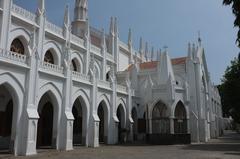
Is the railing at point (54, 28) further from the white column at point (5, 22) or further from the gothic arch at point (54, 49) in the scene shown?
the white column at point (5, 22)

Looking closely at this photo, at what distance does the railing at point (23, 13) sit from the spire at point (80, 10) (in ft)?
62.3

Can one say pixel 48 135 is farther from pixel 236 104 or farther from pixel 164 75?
pixel 236 104

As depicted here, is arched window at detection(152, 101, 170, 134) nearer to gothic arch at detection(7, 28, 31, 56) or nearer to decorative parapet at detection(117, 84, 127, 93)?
decorative parapet at detection(117, 84, 127, 93)

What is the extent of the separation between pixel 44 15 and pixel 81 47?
21.5 feet

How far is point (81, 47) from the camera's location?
3014 cm

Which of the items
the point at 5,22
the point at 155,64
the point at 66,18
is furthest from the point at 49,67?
the point at 155,64

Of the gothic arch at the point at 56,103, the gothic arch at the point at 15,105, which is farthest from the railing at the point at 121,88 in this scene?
the gothic arch at the point at 15,105

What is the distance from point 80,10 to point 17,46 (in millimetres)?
21332

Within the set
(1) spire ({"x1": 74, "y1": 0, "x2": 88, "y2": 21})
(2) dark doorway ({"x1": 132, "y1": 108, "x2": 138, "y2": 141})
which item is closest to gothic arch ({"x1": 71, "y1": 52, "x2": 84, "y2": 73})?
(2) dark doorway ({"x1": 132, "y1": 108, "x2": 138, "y2": 141})

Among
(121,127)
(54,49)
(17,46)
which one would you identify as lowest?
(121,127)

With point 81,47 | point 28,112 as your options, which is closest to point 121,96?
point 81,47

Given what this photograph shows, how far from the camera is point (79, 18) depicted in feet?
139

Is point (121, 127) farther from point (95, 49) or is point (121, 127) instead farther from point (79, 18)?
point (79, 18)

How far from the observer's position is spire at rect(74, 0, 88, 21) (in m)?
42.5
